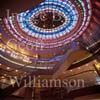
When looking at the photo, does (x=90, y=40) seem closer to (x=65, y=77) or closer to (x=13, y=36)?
(x=65, y=77)

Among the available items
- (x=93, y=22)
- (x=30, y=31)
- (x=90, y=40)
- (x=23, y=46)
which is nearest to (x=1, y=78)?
(x=23, y=46)

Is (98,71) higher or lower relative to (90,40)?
lower

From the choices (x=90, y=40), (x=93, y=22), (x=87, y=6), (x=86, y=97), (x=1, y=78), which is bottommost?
(x=86, y=97)

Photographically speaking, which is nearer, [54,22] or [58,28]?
[54,22]

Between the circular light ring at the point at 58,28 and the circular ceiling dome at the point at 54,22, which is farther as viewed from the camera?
the circular light ring at the point at 58,28

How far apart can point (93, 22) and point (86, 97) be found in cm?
694

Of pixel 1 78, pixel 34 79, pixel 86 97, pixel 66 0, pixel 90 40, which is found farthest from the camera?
pixel 66 0

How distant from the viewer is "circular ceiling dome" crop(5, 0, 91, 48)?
777 inches

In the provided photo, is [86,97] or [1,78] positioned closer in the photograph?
[86,97]

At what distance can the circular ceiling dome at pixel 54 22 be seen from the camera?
19734mm

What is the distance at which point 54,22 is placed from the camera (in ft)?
66.6

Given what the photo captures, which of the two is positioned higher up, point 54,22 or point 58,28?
point 54,22

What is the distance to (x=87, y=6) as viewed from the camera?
19203 millimetres

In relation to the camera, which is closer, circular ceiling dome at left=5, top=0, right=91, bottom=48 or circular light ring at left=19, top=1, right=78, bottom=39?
circular ceiling dome at left=5, top=0, right=91, bottom=48
